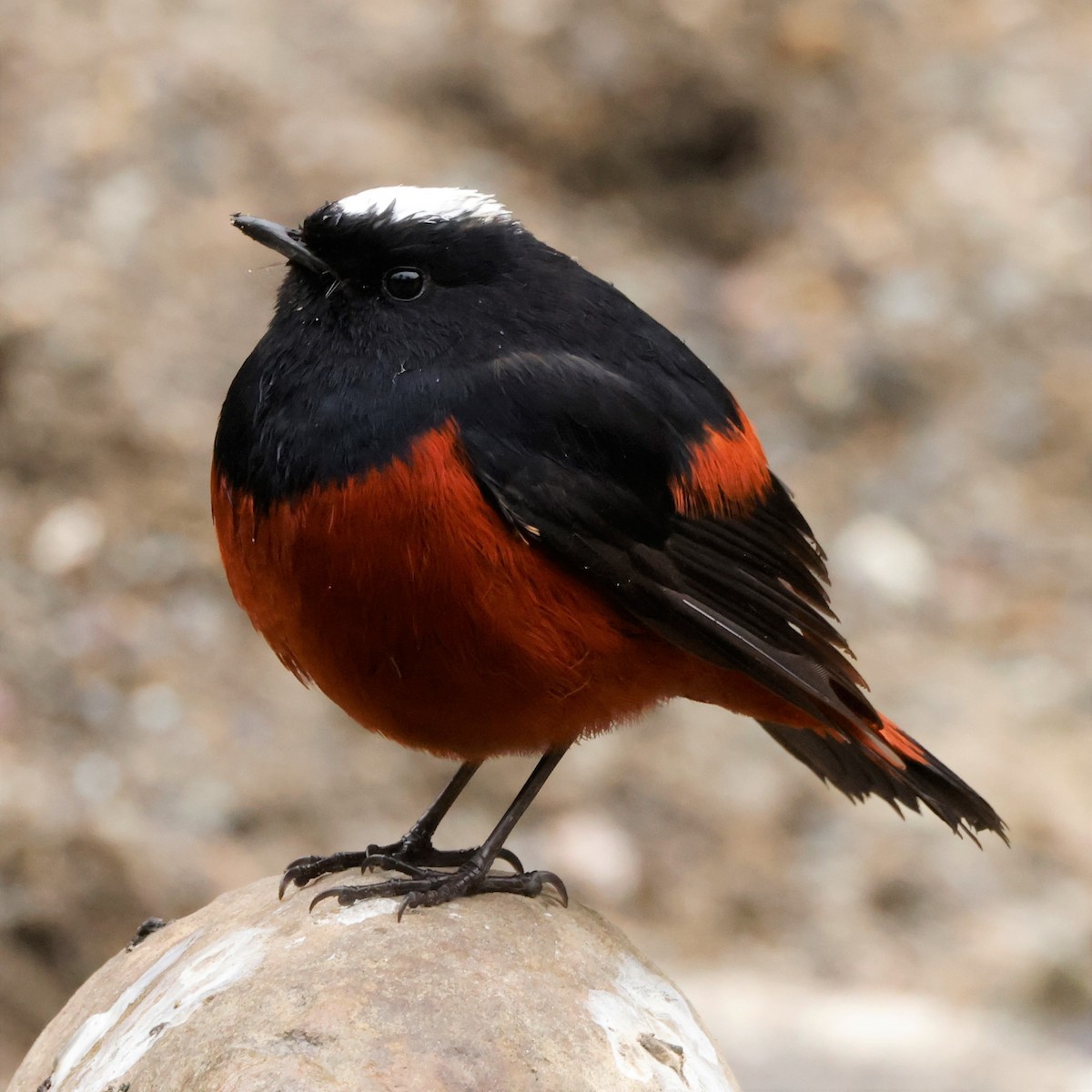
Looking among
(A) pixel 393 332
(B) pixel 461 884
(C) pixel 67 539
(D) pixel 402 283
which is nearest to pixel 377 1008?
(B) pixel 461 884

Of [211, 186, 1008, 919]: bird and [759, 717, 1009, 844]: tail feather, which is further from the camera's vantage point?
[759, 717, 1009, 844]: tail feather

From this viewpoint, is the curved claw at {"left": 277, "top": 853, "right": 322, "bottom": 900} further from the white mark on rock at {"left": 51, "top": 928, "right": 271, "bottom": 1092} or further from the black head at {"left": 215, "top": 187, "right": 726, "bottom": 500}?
the black head at {"left": 215, "top": 187, "right": 726, "bottom": 500}

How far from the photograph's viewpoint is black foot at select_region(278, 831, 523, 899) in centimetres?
368

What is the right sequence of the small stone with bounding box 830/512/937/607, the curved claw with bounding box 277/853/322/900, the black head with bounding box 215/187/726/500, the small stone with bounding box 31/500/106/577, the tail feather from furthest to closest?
1. the small stone with bounding box 830/512/937/607
2. the small stone with bounding box 31/500/106/577
3. the tail feather
4. the curved claw with bounding box 277/853/322/900
5. the black head with bounding box 215/187/726/500

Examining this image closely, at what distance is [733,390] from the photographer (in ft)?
25.5

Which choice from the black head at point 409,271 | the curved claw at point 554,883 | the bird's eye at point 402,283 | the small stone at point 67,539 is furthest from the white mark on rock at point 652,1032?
the small stone at point 67,539

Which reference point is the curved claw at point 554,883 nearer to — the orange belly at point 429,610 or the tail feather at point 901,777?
the orange belly at point 429,610

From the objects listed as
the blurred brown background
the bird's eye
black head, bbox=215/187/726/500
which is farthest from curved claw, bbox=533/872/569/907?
the blurred brown background

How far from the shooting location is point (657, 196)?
8.16 m

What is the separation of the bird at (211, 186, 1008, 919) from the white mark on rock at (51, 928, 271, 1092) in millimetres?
237

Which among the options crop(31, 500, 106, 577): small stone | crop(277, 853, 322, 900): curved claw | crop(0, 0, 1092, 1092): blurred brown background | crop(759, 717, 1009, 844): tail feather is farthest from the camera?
crop(31, 500, 106, 577): small stone

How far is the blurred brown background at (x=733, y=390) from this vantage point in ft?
19.4

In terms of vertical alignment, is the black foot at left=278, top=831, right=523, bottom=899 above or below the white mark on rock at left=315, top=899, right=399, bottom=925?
above

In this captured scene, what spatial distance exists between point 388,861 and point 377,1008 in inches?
27.8
